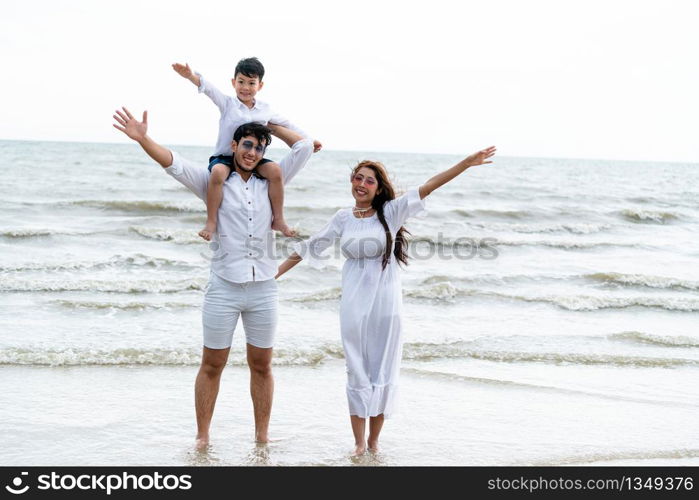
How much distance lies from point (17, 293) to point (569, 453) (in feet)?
24.5

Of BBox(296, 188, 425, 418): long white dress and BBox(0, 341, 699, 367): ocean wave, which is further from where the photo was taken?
BBox(0, 341, 699, 367): ocean wave

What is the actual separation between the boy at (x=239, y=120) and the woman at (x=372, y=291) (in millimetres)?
428

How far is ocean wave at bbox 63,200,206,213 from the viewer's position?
19547 millimetres

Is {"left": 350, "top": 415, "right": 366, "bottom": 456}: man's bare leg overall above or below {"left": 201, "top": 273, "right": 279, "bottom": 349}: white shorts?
below

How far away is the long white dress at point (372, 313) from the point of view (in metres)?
4.87

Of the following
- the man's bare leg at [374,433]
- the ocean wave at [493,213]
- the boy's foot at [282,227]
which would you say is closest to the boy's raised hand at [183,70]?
the boy's foot at [282,227]

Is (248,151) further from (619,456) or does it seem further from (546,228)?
(546,228)

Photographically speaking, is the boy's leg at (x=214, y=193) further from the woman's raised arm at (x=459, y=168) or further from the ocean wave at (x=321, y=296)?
the ocean wave at (x=321, y=296)

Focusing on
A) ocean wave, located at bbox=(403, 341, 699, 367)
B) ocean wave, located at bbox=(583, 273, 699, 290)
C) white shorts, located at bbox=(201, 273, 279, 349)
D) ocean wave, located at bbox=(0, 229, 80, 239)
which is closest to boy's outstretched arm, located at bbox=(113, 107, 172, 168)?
white shorts, located at bbox=(201, 273, 279, 349)

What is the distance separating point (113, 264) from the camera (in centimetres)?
1241

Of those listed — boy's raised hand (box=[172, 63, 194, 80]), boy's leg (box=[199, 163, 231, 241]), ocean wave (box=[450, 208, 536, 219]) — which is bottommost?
ocean wave (box=[450, 208, 536, 219])

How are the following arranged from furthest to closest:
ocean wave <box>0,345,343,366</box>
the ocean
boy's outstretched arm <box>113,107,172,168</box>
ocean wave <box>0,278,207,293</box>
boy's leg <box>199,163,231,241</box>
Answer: ocean wave <box>0,278,207,293</box> < ocean wave <box>0,345,343,366</box> < the ocean < boy's leg <box>199,163,231,241</box> < boy's outstretched arm <box>113,107,172,168</box>

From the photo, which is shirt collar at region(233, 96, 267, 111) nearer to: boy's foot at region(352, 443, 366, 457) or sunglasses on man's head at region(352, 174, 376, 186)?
sunglasses on man's head at region(352, 174, 376, 186)
